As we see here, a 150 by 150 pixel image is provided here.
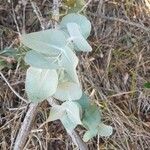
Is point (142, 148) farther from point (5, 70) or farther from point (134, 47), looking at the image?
point (5, 70)

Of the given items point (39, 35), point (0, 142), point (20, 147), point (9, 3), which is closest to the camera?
point (39, 35)

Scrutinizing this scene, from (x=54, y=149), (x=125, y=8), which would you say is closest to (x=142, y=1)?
(x=125, y=8)

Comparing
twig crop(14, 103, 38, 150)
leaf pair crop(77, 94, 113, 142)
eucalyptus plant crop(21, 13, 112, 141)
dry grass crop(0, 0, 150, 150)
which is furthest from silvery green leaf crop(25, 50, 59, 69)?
dry grass crop(0, 0, 150, 150)

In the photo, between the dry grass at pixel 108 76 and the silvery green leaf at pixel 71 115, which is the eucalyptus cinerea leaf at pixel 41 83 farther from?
the dry grass at pixel 108 76

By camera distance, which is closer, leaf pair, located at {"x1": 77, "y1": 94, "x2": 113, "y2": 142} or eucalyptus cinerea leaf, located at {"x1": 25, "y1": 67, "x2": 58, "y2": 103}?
eucalyptus cinerea leaf, located at {"x1": 25, "y1": 67, "x2": 58, "y2": 103}

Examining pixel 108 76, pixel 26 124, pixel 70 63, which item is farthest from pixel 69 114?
pixel 108 76

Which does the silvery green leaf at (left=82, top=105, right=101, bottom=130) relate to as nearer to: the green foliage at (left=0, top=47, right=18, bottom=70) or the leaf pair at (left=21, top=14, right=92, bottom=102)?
the leaf pair at (left=21, top=14, right=92, bottom=102)
